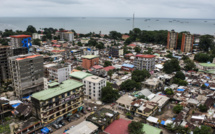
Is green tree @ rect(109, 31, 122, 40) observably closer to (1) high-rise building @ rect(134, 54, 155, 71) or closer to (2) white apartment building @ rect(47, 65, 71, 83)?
(1) high-rise building @ rect(134, 54, 155, 71)

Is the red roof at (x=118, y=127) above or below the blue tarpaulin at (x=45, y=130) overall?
above

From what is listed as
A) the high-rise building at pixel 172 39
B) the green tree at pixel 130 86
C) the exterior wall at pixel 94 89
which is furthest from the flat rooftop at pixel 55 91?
the high-rise building at pixel 172 39

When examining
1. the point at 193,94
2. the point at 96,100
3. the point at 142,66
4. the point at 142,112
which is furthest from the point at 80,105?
the point at 142,66

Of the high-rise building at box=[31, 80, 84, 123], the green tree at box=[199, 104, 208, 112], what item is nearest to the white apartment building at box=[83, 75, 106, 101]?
the high-rise building at box=[31, 80, 84, 123]

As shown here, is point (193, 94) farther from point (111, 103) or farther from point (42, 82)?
point (42, 82)

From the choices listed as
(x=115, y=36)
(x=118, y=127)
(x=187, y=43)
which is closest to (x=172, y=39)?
(x=187, y=43)

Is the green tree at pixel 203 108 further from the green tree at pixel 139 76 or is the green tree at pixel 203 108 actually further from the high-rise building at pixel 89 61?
the high-rise building at pixel 89 61
